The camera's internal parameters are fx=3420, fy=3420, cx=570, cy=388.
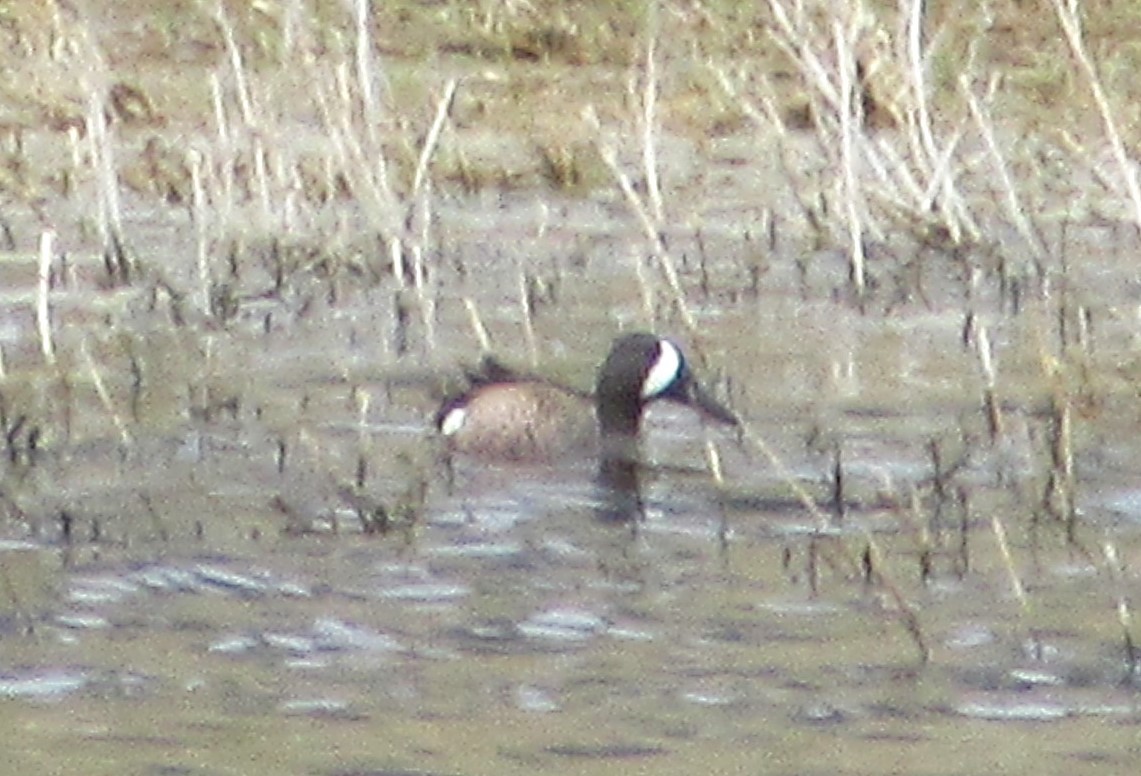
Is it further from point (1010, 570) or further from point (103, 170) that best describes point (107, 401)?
point (1010, 570)

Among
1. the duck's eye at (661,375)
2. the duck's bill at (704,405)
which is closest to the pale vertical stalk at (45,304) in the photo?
the duck's eye at (661,375)

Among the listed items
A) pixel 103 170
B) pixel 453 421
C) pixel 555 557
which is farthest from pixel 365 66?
pixel 555 557

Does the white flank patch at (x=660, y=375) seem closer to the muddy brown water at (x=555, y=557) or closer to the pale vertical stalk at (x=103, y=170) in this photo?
the muddy brown water at (x=555, y=557)

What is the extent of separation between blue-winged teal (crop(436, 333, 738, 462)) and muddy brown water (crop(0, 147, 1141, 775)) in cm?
10

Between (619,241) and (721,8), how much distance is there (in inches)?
165

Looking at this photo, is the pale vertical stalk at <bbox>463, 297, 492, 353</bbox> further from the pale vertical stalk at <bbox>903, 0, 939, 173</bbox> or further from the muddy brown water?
the pale vertical stalk at <bbox>903, 0, 939, 173</bbox>

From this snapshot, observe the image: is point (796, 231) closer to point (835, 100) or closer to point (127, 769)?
point (835, 100)

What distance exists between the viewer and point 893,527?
7332mm

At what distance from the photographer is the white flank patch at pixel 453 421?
8422 millimetres

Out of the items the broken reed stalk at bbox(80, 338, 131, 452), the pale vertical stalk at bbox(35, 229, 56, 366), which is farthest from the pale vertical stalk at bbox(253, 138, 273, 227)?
the broken reed stalk at bbox(80, 338, 131, 452)

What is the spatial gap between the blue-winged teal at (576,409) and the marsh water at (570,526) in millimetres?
114

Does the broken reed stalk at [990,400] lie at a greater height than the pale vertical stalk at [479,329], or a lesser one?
lesser

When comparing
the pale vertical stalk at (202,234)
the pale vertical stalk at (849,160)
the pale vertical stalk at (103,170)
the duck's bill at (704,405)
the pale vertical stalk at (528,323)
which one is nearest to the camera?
the duck's bill at (704,405)

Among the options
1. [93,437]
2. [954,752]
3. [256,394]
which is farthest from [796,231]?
[954,752]
